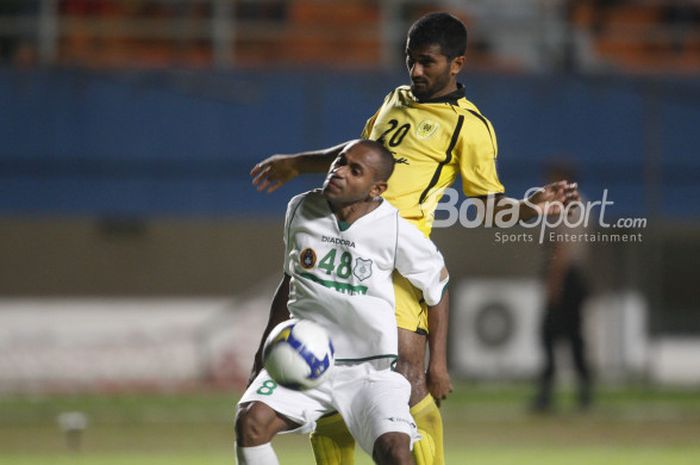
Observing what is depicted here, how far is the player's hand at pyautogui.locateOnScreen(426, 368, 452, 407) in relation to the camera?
6.90 meters

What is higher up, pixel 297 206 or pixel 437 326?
pixel 297 206

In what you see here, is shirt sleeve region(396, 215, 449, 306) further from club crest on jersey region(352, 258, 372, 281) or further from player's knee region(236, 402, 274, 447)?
player's knee region(236, 402, 274, 447)

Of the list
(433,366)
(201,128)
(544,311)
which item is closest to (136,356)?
(201,128)

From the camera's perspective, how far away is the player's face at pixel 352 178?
6563mm

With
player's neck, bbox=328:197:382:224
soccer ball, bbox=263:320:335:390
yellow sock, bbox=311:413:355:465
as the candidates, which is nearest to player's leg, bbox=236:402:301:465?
soccer ball, bbox=263:320:335:390

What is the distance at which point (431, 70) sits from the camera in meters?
6.93

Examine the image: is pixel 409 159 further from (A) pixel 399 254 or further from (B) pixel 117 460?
(B) pixel 117 460

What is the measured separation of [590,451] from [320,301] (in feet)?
18.1

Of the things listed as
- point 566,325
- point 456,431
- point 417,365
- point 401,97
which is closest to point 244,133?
point 566,325

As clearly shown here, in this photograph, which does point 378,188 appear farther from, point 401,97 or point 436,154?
point 401,97

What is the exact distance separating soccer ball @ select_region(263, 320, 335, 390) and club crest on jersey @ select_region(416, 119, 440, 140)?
1.16m

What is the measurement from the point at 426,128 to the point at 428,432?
1.52 m

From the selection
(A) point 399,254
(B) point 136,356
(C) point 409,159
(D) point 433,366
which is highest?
(C) point 409,159

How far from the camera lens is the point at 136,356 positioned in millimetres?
17781
